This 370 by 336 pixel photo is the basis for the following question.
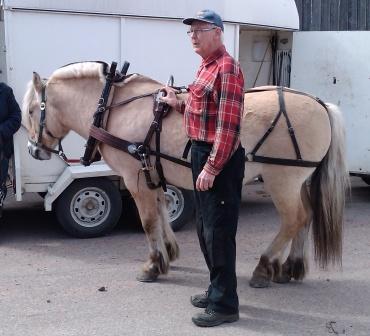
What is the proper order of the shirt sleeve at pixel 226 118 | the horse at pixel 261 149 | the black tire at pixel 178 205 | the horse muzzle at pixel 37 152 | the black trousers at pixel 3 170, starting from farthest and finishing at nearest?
the black tire at pixel 178 205, the black trousers at pixel 3 170, the horse muzzle at pixel 37 152, the horse at pixel 261 149, the shirt sleeve at pixel 226 118

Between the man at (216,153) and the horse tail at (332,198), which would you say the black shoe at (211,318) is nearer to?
the man at (216,153)

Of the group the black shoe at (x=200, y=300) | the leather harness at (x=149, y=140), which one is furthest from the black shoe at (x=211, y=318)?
Result: the leather harness at (x=149, y=140)

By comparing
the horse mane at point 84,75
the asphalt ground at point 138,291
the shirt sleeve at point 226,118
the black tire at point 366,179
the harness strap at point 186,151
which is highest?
the horse mane at point 84,75

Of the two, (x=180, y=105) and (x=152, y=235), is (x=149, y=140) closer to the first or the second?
(x=180, y=105)

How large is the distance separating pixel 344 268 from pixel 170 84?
88.0 inches

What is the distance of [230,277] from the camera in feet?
13.4

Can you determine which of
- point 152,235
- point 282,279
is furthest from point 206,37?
point 282,279

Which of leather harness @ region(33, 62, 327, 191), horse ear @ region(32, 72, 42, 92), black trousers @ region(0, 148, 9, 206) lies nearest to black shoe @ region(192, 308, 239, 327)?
leather harness @ region(33, 62, 327, 191)

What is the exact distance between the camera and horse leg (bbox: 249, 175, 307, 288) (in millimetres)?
4730

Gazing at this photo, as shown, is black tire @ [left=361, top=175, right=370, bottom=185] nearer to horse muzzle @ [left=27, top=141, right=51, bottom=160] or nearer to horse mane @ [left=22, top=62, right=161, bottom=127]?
horse mane @ [left=22, top=62, right=161, bottom=127]

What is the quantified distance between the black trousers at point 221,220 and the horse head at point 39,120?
171 centimetres

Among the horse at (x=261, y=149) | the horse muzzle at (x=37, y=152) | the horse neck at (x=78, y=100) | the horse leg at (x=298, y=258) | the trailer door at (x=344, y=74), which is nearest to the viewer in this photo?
the horse at (x=261, y=149)

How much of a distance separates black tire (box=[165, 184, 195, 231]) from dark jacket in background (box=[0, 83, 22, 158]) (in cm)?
172

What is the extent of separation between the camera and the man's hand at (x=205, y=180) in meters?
3.75
